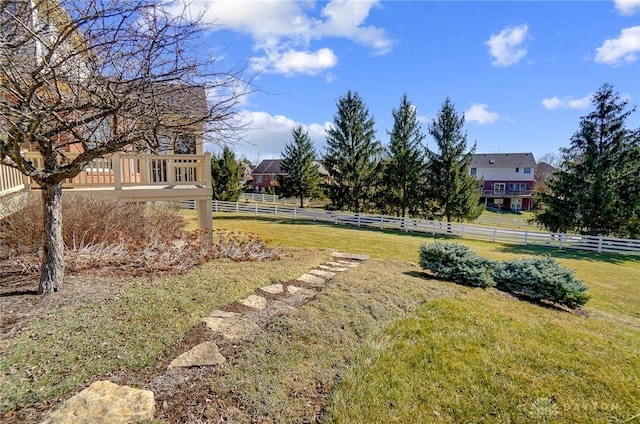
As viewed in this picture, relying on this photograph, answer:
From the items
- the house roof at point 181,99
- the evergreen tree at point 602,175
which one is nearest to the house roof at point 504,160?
the evergreen tree at point 602,175

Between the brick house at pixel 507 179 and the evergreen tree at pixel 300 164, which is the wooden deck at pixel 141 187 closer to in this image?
the evergreen tree at pixel 300 164

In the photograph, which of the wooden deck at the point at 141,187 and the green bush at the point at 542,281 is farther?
the wooden deck at the point at 141,187

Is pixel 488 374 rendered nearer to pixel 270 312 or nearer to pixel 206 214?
pixel 270 312

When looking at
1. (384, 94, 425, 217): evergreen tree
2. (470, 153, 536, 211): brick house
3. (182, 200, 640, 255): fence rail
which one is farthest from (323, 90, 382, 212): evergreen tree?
(470, 153, 536, 211): brick house

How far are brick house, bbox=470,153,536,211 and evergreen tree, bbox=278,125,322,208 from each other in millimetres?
25330

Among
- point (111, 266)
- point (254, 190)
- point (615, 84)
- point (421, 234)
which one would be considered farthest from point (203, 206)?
point (254, 190)

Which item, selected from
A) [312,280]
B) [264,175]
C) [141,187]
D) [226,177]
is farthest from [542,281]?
[264,175]

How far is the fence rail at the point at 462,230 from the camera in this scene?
47.9ft

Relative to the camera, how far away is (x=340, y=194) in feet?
76.6

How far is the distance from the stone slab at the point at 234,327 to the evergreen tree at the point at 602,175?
62.1ft

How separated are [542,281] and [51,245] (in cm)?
713

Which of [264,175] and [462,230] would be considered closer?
Result: [462,230]

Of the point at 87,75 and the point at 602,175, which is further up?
the point at 87,75

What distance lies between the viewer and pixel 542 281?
541cm
